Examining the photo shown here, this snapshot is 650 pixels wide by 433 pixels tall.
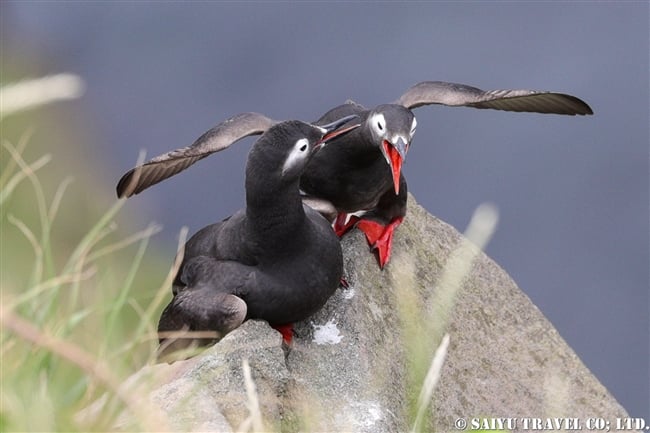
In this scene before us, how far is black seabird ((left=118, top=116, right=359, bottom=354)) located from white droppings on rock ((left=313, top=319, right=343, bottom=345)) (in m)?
0.23

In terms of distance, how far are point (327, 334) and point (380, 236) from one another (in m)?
1.18

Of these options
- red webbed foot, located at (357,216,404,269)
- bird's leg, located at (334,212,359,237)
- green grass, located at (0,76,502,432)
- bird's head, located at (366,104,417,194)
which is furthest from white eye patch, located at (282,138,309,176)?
green grass, located at (0,76,502,432)

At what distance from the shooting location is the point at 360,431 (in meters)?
6.10

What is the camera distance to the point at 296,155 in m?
6.38

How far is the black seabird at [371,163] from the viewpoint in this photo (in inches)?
297

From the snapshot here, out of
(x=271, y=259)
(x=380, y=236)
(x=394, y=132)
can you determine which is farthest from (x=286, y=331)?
(x=394, y=132)

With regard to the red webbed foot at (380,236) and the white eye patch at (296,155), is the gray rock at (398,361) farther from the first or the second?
the white eye patch at (296,155)

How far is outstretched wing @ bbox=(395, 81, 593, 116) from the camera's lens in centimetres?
774

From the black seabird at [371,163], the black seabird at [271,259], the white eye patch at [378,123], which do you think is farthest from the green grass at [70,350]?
the black seabird at [371,163]

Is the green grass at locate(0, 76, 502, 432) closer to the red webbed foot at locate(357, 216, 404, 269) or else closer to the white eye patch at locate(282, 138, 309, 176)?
the white eye patch at locate(282, 138, 309, 176)

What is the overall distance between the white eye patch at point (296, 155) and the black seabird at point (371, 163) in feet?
3.46

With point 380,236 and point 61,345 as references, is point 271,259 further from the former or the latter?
point 61,345

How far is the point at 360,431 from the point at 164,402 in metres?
1.39

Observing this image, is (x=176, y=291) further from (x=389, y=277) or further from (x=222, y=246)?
(x=389, y=277)
